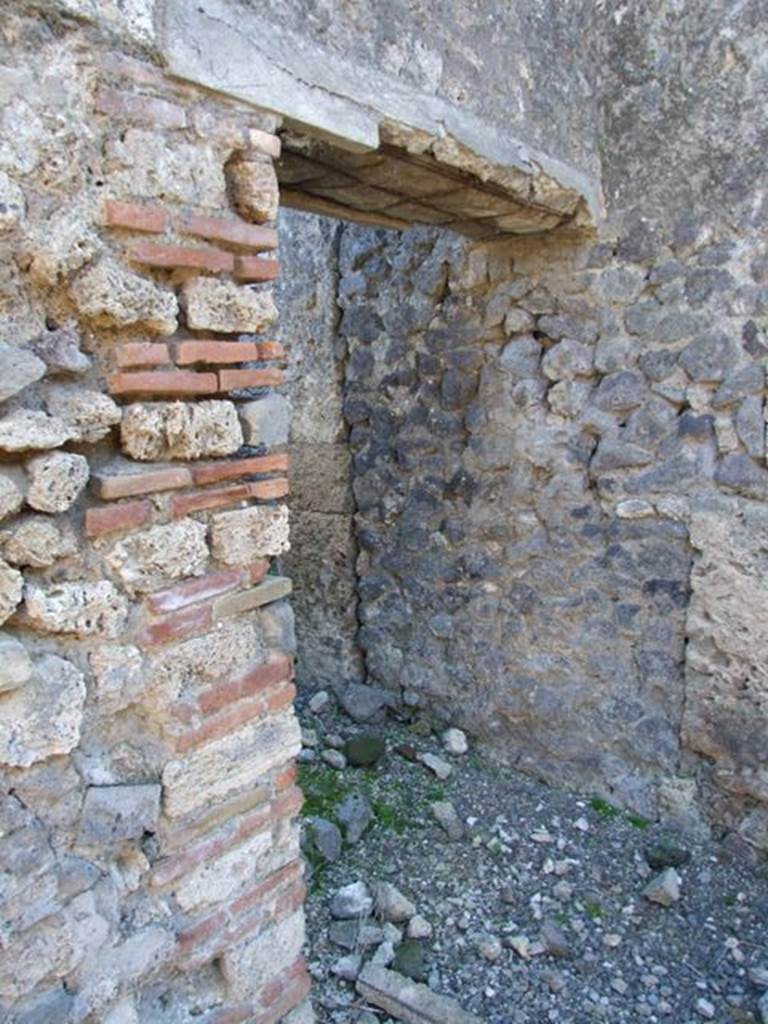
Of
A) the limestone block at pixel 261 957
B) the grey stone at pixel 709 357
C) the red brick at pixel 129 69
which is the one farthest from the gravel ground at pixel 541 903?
the red brick at pixel 129 69

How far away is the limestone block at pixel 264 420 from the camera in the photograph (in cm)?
172

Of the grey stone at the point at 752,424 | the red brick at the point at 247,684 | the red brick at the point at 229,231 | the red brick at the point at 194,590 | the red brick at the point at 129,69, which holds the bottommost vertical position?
the red brick at the point at 247,684

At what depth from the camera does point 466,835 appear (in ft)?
9.74

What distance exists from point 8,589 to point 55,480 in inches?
7.9

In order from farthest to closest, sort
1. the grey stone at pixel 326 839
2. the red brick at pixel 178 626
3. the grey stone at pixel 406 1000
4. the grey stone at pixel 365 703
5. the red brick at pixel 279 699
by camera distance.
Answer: the grey stone at pixel 365 703, the grey stone at pixel 326 839, the grey stone at pixel 406 1000, the red brick at pixel 279 699, the red brick at pixel 178 626

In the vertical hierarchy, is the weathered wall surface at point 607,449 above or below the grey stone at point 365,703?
above

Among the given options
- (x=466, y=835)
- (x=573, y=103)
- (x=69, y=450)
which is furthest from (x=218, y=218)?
(x=466, y=835)

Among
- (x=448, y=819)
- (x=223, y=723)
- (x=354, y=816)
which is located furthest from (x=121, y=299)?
(x=448, y=819)

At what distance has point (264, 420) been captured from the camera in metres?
1.74

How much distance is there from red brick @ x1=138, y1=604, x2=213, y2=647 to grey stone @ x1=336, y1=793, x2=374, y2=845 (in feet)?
5.14

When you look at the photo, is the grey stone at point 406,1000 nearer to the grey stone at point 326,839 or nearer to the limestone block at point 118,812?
the grey stone at point 326,839

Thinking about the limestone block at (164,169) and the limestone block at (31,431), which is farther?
the limestone block at (164,169)

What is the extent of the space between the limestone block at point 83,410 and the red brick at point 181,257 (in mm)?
271

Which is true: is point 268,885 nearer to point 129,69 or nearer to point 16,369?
point 16,369
